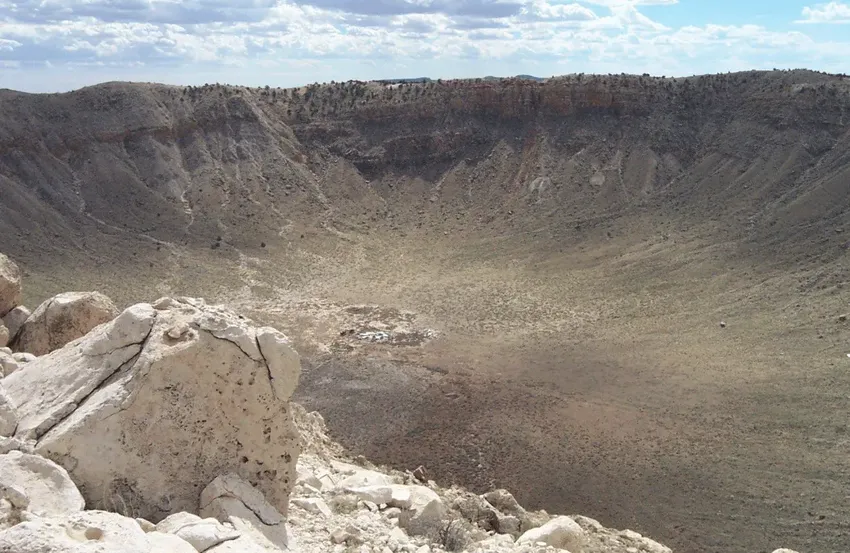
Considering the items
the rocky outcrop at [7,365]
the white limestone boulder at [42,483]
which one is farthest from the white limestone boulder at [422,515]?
the rocky outcrop at [7,365]

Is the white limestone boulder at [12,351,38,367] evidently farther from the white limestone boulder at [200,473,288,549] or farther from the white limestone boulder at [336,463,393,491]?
the white limestone boulder at [336,463,393,491]

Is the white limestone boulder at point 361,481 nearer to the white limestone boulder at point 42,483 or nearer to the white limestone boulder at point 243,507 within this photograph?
the white limestone boulder at point 243,507

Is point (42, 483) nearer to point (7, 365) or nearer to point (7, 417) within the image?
point (7, 417)

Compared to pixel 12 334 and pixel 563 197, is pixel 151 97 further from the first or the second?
pixel 12 334

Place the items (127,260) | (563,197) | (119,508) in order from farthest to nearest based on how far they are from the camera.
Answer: (563,197)
(127,260)
(119,508)

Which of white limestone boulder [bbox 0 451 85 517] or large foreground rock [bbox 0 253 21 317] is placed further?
large foreground rock [bbox 0 253 21 317]

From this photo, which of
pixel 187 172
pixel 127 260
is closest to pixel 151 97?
pixel 187 172

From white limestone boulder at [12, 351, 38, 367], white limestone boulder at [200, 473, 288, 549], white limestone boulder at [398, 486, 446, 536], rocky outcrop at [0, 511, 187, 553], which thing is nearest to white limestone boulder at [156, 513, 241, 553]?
rocky outcrop at [0, 511, 187, 553]
